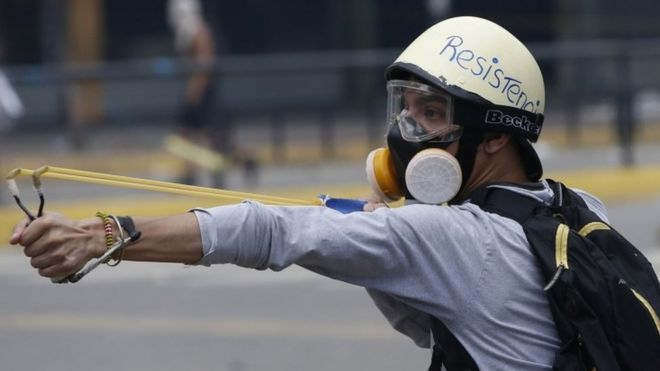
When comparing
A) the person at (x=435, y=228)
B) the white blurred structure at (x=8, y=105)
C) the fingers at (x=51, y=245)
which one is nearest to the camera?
the fingers at (x=51, y=245)

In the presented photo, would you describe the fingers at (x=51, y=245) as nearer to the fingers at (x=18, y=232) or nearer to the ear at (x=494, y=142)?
the fingers at (x=18, y=232)

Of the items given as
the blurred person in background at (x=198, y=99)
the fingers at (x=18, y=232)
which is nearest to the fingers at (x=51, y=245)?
the fingers at (x=18, y=232)

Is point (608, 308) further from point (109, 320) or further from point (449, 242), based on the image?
point (109, 320)

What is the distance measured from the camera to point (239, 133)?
15750 millimetres

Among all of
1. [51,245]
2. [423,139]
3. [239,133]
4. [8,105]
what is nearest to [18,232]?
[51,245]

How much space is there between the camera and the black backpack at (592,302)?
2855mm

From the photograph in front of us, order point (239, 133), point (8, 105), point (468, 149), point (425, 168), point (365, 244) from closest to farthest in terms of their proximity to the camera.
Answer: point (365, 244), point (425, 168), point (468, 149), point (8, 105), point (239, 133)

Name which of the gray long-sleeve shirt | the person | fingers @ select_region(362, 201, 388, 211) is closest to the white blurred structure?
fingers @ select_region(362, 201, 388, 211)

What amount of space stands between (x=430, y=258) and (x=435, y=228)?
60 millimetres

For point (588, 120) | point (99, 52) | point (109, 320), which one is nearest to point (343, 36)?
point (99, 52)

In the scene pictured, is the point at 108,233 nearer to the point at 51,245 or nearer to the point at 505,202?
the point at 51,245

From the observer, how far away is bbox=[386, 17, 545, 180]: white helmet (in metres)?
3.03

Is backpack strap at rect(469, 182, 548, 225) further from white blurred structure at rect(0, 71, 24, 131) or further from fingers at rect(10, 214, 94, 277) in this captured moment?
white blurred structure at rect(0, 71, 24, 131)

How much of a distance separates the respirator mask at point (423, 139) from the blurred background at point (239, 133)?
4.49m
